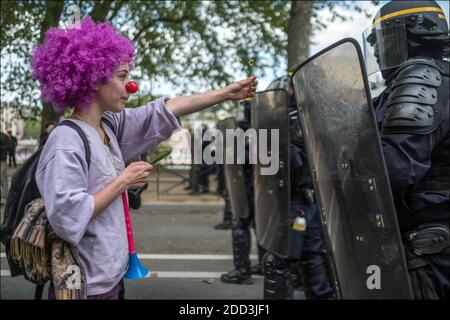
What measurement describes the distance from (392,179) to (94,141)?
3.57ft

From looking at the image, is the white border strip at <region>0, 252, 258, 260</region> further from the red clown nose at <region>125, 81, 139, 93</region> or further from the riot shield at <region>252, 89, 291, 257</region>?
the red clown nose at <region>125, 81, 139, 93</region>

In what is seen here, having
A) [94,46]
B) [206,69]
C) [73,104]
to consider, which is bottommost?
[73,104]

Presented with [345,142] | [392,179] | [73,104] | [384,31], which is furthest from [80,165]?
[384,31]

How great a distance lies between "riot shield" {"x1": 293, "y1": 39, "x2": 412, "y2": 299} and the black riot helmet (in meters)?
0.30

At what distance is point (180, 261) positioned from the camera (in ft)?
18.5

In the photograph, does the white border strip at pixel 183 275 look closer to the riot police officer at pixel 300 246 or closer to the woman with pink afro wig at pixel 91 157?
the riot police officer at pixel 300 246

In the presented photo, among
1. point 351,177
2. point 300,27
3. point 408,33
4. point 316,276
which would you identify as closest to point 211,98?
point 351,177

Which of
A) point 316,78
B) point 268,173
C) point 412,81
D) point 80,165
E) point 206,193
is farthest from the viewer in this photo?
point 206,193

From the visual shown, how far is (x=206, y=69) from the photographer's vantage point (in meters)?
12.4

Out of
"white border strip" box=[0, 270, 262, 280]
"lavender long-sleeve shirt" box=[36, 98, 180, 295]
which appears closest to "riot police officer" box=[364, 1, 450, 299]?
"lavender long-sleeve shirt" box=[36, 98, 180, 295]

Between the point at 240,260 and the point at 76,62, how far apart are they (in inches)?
135

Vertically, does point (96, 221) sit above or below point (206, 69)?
below

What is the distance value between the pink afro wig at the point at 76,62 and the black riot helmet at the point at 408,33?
107 centimetres

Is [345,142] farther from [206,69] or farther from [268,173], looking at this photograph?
[206,69]
